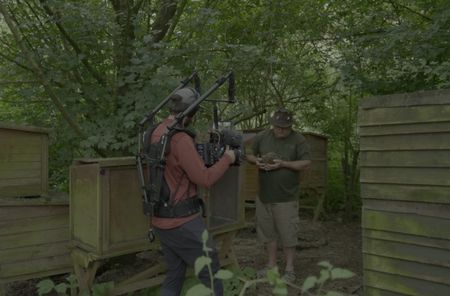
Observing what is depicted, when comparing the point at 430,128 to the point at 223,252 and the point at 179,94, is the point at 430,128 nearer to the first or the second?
the point at 179,94

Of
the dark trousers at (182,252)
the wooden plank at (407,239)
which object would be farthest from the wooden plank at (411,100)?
the dark trousers at (182,252)

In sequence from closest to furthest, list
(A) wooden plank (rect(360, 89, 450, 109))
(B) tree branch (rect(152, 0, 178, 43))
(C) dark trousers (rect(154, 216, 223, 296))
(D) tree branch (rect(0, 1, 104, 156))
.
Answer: (A) wooden plank (rect(360, 89, 450, 109)) < (C) dark trousers (rect(154, 216, 223, 296)) < (D) tree branch (rect(0, 1, 104, 156)) < (B) tree branch (rect(152, 0, 178, 43))

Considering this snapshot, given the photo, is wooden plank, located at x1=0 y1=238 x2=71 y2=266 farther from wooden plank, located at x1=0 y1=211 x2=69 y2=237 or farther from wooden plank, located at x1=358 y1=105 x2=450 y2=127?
wooden plank, located at x1=358 y1=105 x2=450 y2=127

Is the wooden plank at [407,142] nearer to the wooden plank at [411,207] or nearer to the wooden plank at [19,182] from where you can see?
the wooden plank at [411,207]

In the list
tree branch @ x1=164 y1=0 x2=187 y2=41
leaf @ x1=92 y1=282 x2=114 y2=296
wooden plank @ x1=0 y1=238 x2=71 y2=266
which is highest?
tree branch @ x1=164 y1=0 x2=187 y2=41

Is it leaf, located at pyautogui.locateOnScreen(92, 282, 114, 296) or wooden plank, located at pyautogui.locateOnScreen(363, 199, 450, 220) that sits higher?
wooden plank, located at pyautogui.locateOnScreen(363, 199, 450, 220)

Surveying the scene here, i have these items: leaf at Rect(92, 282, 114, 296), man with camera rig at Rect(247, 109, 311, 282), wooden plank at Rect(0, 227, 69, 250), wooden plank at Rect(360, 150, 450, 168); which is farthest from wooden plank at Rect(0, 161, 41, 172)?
wooden plank at Rect(360, 150, 450, 168)

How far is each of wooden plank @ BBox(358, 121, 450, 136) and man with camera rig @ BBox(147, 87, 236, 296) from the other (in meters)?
1.16

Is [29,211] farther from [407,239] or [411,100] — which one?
[411,100]

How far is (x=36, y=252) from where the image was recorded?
4484mm

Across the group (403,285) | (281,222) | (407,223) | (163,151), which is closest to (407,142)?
(407,223)

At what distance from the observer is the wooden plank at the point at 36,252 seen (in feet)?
14.1

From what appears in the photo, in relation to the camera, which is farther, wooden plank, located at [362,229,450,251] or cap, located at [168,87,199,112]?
cap, located at [168,87,199,112]

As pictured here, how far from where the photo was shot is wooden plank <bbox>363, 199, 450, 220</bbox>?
3482 mm
